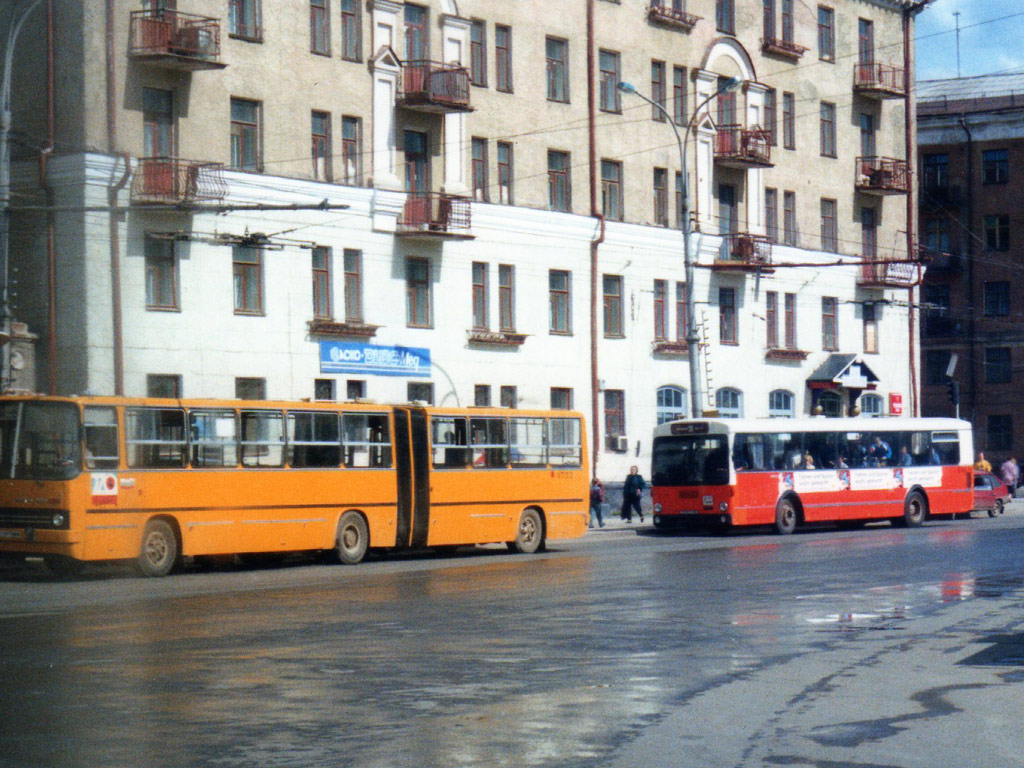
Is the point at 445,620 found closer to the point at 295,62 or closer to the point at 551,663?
the point at 551,663

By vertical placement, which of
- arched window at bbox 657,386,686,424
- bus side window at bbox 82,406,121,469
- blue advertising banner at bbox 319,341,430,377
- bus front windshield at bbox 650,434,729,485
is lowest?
bus front windshield at bbox 650,434,729,485

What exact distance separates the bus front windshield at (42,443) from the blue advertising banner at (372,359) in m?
14.8

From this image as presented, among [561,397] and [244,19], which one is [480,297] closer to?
[561,397]

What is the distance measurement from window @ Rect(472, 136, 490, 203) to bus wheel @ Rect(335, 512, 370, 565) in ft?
51.3

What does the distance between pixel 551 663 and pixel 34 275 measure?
23.6 m

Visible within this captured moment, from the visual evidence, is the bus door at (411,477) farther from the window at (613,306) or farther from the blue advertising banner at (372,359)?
the window at (613,306)

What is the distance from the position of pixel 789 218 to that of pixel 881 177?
474 centimetres

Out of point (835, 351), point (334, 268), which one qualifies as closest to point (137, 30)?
point (334, 268)

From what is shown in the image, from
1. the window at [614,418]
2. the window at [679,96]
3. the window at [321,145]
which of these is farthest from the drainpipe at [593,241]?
the window at [321,145]

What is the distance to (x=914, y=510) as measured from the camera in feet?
142

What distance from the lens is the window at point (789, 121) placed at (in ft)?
177

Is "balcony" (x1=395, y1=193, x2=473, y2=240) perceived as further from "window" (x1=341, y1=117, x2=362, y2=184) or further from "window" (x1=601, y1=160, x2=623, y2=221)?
"window" (x1=601, y1=160, x2=623, y2=221)

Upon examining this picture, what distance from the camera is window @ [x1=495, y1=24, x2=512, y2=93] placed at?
4378cm

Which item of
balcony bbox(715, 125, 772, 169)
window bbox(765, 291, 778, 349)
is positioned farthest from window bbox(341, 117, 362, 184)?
window bbox(765, 291, 778, 349)
